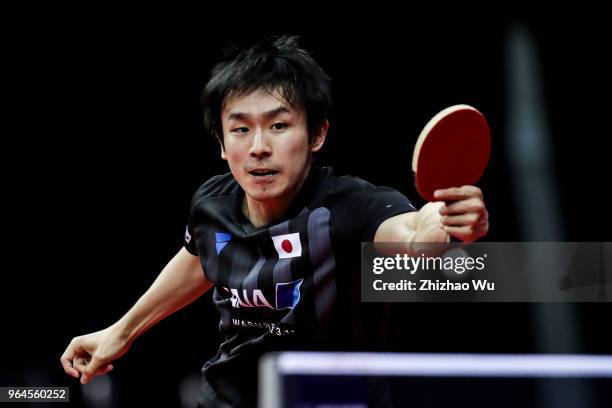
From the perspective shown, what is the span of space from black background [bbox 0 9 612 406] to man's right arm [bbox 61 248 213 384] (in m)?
0.97

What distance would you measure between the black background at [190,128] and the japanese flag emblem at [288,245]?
116 cm

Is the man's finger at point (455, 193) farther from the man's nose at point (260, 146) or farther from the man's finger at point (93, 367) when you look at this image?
the man's finger at point (93, 367)

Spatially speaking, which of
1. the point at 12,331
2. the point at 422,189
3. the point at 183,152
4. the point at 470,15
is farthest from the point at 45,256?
the point at 422,189

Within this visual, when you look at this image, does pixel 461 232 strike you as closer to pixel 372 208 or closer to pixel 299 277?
pixel 372 208

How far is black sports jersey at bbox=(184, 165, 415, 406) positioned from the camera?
227 cm

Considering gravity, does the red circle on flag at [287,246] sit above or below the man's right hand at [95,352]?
above

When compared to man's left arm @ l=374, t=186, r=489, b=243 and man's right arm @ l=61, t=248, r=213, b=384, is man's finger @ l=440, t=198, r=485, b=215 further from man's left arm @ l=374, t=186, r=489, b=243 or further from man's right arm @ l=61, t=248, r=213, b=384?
man's right arm @ l=61, t=248, r=213, b=384

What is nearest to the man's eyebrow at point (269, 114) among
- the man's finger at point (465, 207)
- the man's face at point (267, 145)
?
the man's face at point (267, 145)

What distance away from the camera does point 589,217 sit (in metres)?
3.87

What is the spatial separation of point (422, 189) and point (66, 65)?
2273 millimetres

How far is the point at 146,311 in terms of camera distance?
2688mm

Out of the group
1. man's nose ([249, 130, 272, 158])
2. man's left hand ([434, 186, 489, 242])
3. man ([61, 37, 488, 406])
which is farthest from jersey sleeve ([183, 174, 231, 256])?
man's left hand ([434, 186, 489, 242])

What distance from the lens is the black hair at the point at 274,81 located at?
2.39 metres

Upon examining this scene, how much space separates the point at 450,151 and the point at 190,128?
2.01 metres
